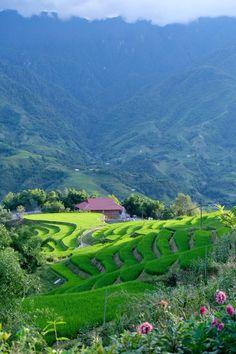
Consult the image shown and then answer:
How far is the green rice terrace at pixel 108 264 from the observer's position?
2506 centimetres

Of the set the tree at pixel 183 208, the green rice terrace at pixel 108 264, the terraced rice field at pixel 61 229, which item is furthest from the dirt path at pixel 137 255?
the tree at pixel 183 208

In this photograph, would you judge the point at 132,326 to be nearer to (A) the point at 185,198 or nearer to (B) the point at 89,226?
(B) the point at 89,226

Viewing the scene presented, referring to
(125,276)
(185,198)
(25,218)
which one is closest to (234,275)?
(125,276)

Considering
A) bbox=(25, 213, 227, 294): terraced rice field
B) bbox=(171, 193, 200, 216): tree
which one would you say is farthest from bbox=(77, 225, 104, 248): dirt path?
bbox=(171, 193, 200, 216): tree

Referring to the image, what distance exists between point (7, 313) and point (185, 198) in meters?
97.1

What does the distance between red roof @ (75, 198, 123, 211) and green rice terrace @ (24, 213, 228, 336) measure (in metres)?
41.9

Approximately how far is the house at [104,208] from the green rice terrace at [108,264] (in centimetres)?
4132

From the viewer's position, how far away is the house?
120562mm

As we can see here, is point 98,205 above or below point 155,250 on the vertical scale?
below

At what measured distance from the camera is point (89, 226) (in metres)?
84.0

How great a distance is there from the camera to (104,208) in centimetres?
12288

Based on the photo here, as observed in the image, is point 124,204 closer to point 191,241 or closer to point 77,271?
point 77,271

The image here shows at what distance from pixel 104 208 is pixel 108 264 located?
80.3 m

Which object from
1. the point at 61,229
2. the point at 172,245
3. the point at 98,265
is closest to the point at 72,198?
the point at 61,229
